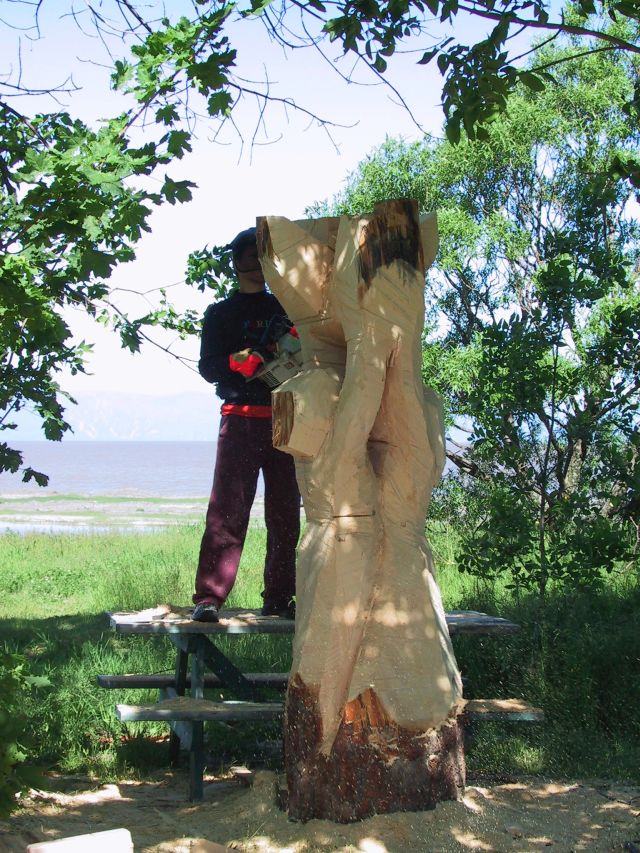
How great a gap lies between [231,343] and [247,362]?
32cm

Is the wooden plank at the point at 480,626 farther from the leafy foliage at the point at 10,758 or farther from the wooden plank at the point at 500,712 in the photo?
the leafy foliage at the point at 10,758

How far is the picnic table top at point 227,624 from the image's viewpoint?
4621 mm

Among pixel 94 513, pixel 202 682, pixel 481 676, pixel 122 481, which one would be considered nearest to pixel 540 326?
pixel 481 676

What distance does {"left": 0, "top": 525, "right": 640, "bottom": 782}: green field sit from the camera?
16.9ft

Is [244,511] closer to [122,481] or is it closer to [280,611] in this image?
[280,611]

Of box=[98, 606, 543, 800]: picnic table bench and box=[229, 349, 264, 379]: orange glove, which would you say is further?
box=[229, 349, 264, 379]: orange glove

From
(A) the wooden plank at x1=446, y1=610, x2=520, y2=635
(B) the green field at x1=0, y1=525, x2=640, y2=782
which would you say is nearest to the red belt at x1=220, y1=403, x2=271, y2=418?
(A) the wooden plank at x1=446, y1=610, x2=520, y2=635

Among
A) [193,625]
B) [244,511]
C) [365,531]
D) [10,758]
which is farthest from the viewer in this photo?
[244,511]

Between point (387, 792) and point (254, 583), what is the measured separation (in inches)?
232

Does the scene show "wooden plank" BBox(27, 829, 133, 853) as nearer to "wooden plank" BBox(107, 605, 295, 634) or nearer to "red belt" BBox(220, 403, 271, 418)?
"wooden plank" BBox(107, 605, 295, 634)

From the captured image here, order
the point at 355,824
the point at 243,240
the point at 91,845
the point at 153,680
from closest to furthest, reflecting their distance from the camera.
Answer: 1. the point at 91,845
2. the point at 355,824
3. the point at 243,240
4. the point at 153,680

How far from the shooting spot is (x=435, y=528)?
10.8 meters

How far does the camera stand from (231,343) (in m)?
5.07

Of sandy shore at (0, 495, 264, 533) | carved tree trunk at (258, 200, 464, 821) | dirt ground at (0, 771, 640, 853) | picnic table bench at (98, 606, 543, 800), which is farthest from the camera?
sandy shore at (0, 495, 264, 533)
